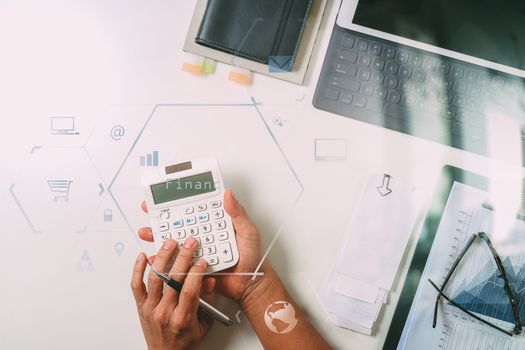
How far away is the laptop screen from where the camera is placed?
0.69 metres

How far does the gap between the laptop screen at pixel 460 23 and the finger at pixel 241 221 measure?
330 millimetres

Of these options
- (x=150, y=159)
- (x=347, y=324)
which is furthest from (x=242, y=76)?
(x=347, y=324)

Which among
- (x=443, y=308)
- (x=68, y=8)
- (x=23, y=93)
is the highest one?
(x=68, y=8)

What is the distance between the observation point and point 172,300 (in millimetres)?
633

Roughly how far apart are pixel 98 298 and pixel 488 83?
0.66m

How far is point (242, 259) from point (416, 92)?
0.35 m

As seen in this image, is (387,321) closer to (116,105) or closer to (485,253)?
(485,253)

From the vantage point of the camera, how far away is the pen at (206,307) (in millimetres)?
625

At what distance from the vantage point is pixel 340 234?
2.26 feet

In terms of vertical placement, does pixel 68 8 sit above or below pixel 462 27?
below

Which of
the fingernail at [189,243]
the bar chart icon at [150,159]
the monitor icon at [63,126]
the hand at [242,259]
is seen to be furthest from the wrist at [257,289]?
the monitor icon at [63,126]

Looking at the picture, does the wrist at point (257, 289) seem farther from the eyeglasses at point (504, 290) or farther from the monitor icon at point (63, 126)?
the monitor icon at point (63, 126)

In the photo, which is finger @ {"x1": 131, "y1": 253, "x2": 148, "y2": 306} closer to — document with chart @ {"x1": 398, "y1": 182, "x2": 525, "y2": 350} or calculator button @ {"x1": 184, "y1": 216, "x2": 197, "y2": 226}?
calculator button @ {"x1": 184, "y1": 216, "x2": 197, "y2": 226}

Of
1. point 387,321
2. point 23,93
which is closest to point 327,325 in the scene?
point 387,321
